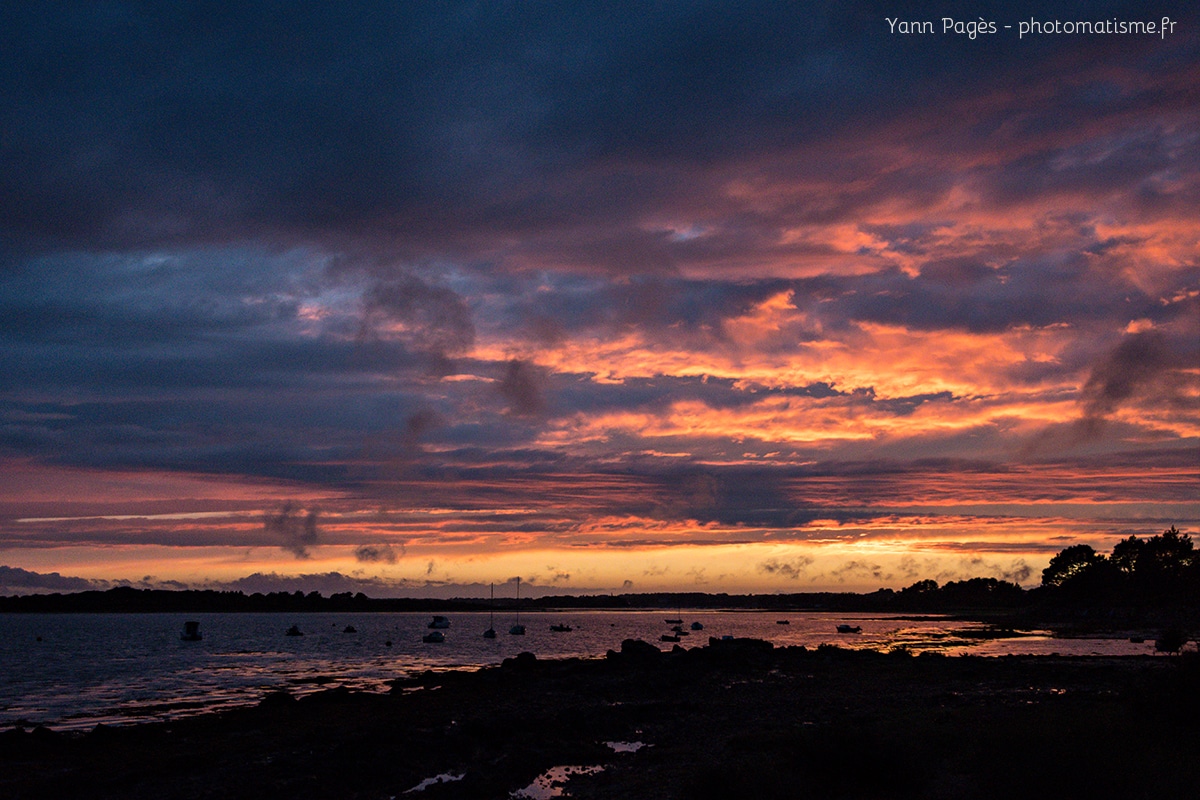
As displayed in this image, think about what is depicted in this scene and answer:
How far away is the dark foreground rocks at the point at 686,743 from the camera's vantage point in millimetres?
20297

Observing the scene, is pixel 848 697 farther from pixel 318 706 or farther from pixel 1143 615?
pixel 1143 615

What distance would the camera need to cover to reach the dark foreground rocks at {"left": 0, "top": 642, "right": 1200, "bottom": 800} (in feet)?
66.6

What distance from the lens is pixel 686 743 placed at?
3064 centimetres

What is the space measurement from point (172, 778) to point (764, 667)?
4297cm

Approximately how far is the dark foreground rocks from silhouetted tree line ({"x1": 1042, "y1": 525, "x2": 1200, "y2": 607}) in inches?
4580

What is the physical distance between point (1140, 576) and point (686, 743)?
6306 inches

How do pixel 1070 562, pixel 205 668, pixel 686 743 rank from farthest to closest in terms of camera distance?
pixel 1070 562
pixel 205 668
pixel 686 743

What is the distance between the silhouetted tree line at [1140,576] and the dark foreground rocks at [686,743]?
116338 millimetres

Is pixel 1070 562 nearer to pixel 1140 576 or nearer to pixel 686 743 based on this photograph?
pixel 1140 576

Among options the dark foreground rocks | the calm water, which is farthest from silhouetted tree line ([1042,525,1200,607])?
the dark foreground rocks

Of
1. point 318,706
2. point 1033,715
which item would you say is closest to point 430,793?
point 1033,715

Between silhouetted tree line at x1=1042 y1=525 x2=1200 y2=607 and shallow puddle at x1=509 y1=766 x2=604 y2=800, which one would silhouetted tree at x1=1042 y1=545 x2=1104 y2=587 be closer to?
silhouetted tree line at x1=1042 y1=525 x2=1200 y2=607

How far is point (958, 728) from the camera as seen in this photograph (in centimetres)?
2694

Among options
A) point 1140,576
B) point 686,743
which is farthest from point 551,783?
point 1140,576
